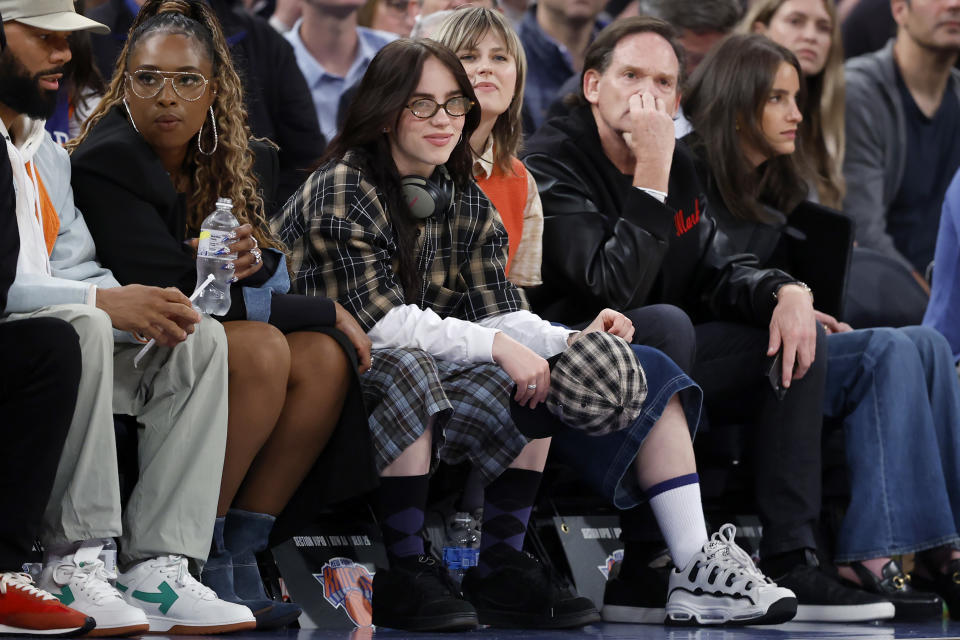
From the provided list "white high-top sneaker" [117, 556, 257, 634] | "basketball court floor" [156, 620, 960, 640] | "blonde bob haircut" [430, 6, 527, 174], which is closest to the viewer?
"white high-top sneaker" [117, 556, 257, 634]

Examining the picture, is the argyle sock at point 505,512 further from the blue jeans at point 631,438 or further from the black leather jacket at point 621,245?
the black leather jacket at point 621,245

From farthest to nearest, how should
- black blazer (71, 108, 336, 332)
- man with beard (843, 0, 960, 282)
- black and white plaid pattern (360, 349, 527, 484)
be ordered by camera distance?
1. man with beard (843, 0, 960, 282)
2. black and white plaid pattern (360, 349, 527, 484)
3. black blazer (71, 108, 336, 332)

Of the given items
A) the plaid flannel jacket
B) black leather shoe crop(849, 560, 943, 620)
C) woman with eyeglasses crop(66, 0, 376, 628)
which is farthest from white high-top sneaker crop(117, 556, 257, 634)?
black leather shoe crop(849, 560, 943, 620)

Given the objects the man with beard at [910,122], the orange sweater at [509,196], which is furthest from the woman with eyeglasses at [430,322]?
the man with beard at [910,122]

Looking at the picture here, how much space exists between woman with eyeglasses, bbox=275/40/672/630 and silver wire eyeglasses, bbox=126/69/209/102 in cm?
38

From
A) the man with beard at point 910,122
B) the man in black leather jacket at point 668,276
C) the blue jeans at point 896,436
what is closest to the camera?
the man in black leather jacket at point 668,276

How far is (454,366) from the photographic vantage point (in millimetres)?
3188

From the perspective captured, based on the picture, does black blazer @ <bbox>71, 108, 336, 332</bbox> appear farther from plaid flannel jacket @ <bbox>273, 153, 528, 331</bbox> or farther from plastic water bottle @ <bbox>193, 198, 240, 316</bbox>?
plaid flannel jacket @ <bbox>273, 153, 528, 331</bbox>

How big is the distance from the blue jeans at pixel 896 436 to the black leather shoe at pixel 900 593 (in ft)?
0.15

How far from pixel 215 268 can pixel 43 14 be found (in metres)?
0.60

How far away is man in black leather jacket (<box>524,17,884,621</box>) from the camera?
3523 mm

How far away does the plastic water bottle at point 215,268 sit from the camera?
2857 millimetres

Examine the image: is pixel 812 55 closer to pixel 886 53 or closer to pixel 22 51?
pixel 886 53

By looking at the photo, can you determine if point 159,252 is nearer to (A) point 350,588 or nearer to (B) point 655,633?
(A) point 350,588
